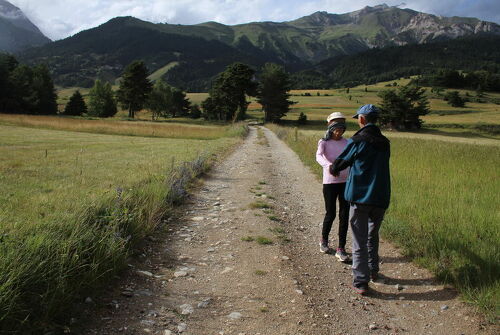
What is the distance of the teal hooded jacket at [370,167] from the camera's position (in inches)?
176

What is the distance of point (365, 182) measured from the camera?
4535 millimetres

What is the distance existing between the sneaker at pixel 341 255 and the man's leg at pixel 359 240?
2.64ft

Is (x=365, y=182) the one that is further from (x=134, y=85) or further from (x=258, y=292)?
(x=134, y=85)

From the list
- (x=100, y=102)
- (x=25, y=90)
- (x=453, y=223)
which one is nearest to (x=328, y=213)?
(x=453, y=223)

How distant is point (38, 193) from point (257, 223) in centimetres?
517

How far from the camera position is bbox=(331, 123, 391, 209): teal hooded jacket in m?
4.48

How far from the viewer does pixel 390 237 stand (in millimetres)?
6414

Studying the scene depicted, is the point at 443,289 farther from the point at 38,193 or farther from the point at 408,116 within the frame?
the point at 408,116

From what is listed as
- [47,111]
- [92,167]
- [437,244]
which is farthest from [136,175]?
[47,111]

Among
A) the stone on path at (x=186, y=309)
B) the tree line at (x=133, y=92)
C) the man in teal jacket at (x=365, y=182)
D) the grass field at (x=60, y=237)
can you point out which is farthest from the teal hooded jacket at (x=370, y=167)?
the tree line at (x=133, y=92)

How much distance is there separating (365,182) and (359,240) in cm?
83

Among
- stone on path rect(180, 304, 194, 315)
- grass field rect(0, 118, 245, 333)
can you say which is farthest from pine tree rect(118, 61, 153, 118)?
→ stone on path rect(180, 304, 194, 315)

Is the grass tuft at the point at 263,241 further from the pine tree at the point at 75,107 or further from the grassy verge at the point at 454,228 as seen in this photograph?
the pine tree at the point at 75,107

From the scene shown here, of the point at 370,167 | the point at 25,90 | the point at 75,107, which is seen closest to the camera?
the point at 370,167
